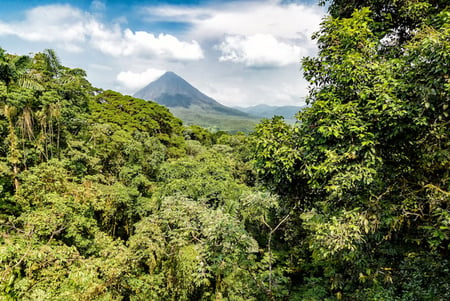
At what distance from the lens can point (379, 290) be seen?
3707mm

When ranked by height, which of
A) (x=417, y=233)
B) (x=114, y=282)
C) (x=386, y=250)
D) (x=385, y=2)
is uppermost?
(x=385, y=2)

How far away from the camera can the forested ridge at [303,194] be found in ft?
10.5

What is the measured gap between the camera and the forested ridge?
10.5 feet

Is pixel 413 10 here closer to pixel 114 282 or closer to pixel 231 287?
pixel 231 287

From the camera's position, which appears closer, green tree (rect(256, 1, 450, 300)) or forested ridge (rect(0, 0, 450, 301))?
green tree (rect(256, 1, 450, 300))

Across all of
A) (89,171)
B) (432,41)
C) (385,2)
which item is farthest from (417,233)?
(89,171)

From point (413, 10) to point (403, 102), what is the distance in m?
1.99

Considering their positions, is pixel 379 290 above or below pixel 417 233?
below

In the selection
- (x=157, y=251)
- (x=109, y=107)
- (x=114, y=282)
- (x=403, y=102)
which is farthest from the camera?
(x=109, y=107)

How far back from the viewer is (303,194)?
4.48 meters

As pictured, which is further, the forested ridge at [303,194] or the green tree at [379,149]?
the forested ridge at [303,194]

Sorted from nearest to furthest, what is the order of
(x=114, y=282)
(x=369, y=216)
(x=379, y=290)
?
1. (x=369, y=216)
2. (x=379, y=290)
3. (x=114, y=282)

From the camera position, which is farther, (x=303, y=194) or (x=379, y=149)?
(x=303, y=194)

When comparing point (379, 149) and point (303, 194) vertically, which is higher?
point (379, 149)
